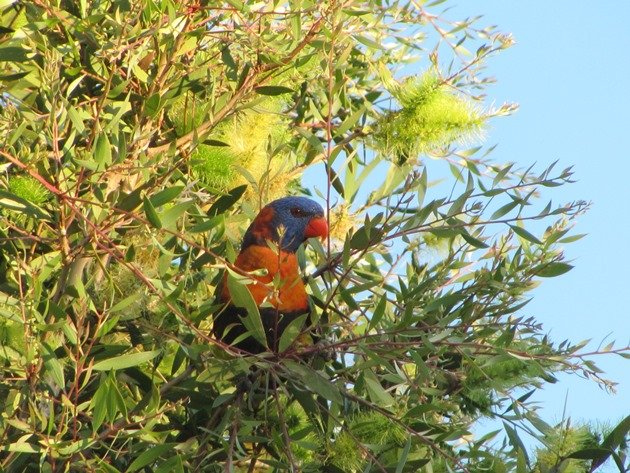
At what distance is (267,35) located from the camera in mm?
2340

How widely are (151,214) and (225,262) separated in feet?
0.55

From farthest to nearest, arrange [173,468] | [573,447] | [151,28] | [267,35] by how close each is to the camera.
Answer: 1. [267,35]
2. [151,28]
3. [573,447]
4. [173,468]

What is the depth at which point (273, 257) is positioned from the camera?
3020 mm

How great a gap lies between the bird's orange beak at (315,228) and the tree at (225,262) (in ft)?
1.07

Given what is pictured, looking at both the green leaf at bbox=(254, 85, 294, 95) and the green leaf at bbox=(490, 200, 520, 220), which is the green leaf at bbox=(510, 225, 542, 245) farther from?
the green leaf at bbox=(254, 85, 294, 95)

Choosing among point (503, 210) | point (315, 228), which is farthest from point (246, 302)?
point (315, 228)

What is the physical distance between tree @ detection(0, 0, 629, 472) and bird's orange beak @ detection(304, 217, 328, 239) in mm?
325

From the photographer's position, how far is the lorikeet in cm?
273

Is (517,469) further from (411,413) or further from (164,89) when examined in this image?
(164,89)

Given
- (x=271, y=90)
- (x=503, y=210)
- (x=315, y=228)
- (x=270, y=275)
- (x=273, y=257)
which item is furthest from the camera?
(x=315, y=228)

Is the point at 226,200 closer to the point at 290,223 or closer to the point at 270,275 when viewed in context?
the point at 270,275

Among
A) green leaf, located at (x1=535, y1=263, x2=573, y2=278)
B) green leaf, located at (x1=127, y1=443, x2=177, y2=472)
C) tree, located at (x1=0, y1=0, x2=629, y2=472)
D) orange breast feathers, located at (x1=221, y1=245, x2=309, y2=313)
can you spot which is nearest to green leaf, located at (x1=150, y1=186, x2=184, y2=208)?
tree, located at (x1=0, y1=0, x2=629, y2=472)

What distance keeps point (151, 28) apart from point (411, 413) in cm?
103

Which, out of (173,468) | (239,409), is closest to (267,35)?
(239,409)
